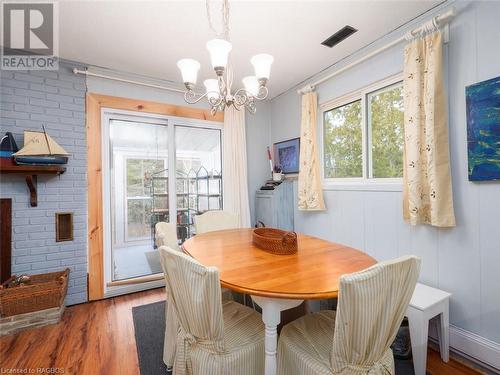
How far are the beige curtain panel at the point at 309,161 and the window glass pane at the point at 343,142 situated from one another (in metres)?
0.19

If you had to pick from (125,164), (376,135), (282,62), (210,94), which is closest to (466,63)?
(376,135)

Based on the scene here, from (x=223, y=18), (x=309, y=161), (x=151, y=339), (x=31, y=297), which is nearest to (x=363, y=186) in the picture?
(x=309, y=161)

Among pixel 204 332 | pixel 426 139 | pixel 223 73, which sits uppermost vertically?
pixel 223 73

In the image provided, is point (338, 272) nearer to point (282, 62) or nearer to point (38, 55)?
point (282, 62)

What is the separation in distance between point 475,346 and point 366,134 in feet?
5.95

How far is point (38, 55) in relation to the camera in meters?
2.33

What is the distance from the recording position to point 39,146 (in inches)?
85.6

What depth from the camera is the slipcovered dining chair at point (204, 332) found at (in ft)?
3.18

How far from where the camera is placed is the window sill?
2070 mm

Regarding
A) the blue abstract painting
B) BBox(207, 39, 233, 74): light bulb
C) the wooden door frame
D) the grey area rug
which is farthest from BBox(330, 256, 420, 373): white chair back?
the wooden door frame

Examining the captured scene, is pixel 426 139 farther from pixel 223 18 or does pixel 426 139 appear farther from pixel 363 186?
pixel 223 18

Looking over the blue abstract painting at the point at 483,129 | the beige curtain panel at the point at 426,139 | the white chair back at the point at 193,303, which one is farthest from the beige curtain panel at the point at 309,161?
the white chair back at the point at 193,303

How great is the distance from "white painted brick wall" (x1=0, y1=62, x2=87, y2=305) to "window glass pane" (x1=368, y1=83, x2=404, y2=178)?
297cm

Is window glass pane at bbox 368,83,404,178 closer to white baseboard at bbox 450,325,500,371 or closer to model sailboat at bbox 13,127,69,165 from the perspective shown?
white baseboard at bbox 450,325,500,371
